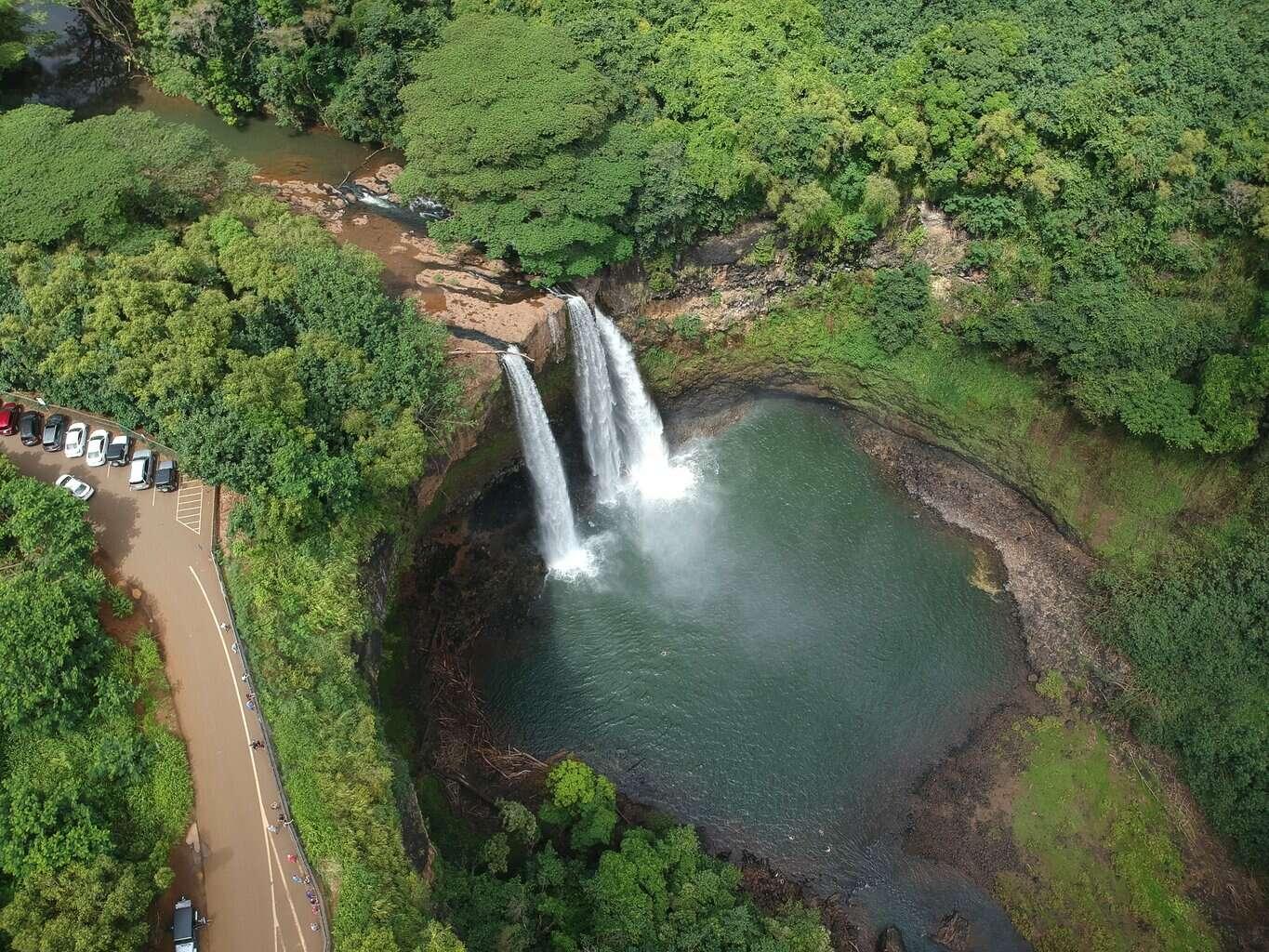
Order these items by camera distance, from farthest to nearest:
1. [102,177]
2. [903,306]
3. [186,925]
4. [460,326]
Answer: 1. [903,306]
2. [460,326]
3. [102,177]
4. [186,925]

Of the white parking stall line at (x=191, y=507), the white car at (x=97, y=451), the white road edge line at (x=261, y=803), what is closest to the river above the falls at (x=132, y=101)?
the white car at (x=97, y=451)

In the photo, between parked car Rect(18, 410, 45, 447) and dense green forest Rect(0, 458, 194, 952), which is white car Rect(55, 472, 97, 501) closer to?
dense green forest Rect(0, 458, 194, 952)

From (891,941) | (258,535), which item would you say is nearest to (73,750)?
(258,535)

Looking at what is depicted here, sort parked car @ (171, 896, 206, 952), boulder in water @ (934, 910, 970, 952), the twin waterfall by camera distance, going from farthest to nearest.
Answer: the twin waterfall, boulder in water @ (934, 910, 970, 952), parked car @ (171, 896, 206, 952)

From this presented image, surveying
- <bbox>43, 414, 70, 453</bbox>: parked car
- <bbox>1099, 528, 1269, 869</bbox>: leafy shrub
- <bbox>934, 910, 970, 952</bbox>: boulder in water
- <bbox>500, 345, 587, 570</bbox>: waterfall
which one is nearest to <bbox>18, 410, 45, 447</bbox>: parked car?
<bbox>43, 414, 70, 453</bbox>: parked car

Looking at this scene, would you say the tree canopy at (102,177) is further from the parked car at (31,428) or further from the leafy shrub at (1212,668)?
the leafy shrub at (1212,668)

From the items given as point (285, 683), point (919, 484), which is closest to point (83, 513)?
point (285, 683)

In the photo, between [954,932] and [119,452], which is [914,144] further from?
[119,452]
